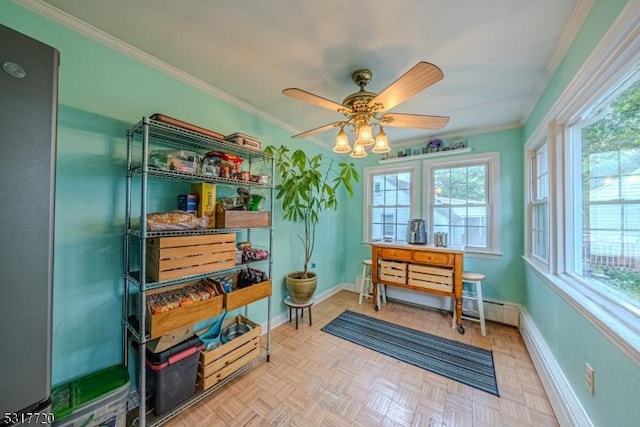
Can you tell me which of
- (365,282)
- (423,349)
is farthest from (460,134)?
(423,349)

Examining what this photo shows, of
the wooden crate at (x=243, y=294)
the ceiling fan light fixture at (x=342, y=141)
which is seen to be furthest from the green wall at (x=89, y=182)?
the ceiling fan light fixture at (x=342, y=141)

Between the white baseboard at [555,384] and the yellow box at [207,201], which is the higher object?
the yellow box at [207,201]

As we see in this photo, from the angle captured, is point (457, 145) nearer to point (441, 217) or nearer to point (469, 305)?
point (441, 217)

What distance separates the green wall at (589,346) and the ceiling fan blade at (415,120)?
71cm

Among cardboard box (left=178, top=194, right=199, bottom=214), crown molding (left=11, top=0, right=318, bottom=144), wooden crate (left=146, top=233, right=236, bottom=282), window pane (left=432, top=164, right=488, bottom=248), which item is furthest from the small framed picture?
cardboard box (left=178, top=194, right=199, bottom=214)

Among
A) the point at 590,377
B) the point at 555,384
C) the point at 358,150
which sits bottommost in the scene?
the point at 555,384

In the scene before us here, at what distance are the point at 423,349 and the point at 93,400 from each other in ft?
7.89

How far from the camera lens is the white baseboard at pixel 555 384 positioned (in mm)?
1267

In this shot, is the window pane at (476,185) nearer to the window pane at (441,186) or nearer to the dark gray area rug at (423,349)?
the window pane at (441,186)

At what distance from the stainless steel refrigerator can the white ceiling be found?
2.72ft

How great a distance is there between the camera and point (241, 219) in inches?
69.4

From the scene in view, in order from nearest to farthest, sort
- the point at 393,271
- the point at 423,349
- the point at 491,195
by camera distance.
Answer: the point at 423,349 < the point at 491,195 < the point at 393,271

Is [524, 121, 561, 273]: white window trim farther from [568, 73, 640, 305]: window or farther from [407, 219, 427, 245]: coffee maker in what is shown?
[407, 219, 427, 245]: coffee maker

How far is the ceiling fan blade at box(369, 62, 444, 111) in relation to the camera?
111 cm
